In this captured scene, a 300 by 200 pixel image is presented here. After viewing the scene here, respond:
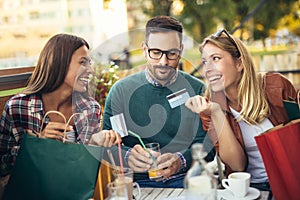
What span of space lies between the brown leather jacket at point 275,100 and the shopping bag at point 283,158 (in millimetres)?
323

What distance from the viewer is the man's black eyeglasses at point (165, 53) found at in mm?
1493

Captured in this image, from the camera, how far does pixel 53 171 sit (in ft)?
4.22

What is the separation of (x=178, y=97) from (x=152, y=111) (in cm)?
11

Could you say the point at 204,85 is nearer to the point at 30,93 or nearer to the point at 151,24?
the point at 151,24

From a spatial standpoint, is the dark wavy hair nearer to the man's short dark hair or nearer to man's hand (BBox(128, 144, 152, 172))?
the man's short dark hair

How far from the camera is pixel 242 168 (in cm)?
162

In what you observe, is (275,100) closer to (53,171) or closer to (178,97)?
(178,97)

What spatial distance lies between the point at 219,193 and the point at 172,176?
0.98 ft

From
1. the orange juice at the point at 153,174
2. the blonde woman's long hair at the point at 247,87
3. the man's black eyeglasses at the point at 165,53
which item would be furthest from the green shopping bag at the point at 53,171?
the blonde woman's long hair at the point at 247,87

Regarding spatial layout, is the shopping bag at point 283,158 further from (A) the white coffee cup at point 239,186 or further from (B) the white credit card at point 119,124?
(B) the white credit card at point 119,124

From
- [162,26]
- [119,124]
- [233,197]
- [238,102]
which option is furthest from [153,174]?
[162,26]

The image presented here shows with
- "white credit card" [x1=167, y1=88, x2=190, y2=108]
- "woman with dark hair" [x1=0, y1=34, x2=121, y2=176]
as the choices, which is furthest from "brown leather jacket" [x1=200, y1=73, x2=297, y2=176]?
"woman with dark hair" [x1=0, y1=34, x2=121, y2=176]

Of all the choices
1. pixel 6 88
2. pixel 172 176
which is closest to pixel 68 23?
pixel 6 88

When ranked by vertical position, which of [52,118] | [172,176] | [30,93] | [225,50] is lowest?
[172,176]
